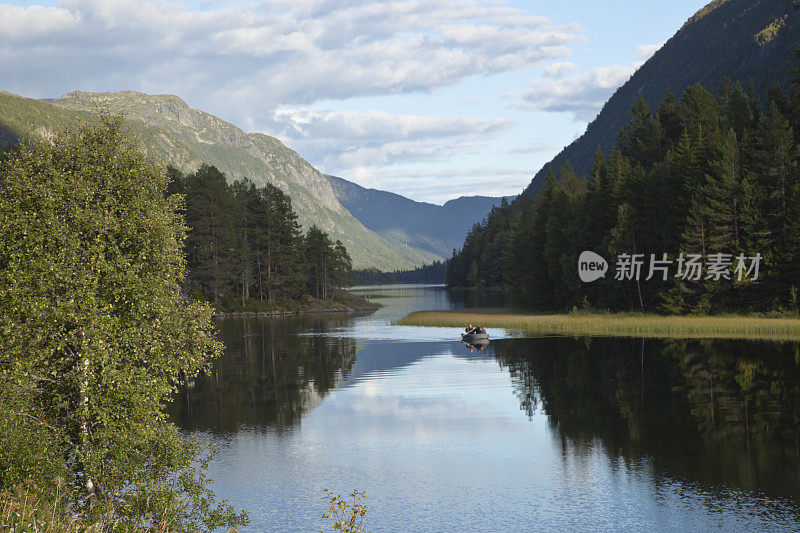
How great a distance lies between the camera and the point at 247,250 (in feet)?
420

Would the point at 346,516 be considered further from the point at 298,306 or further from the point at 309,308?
the point at 309,308

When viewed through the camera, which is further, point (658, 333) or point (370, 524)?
point (658, 333)

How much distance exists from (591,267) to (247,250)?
65033mm

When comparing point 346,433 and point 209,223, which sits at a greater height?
point 209,223

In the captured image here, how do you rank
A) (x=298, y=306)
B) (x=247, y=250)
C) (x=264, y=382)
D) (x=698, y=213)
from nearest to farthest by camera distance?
(x=264, y=382) < (x=698, y=213) < (x=247, y=250) < (x=298, y=306)

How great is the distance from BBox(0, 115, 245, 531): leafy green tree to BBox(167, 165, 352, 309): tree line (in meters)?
99.7

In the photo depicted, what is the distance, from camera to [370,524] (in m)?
20.0

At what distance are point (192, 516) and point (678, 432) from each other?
825 inches

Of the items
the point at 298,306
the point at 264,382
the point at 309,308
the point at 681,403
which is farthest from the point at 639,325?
the point at 309,308

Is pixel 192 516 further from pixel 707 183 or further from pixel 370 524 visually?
pixel 707 183

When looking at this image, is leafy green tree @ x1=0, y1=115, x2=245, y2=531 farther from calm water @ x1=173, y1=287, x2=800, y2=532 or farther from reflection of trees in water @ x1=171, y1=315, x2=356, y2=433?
reflection of trees in water @ x1=171, y1=315, x2=356, y2=433

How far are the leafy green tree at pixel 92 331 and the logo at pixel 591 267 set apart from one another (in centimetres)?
7994

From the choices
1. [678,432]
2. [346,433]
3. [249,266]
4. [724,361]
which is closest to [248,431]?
[346,433]

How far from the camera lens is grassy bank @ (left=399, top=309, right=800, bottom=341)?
214 feet
